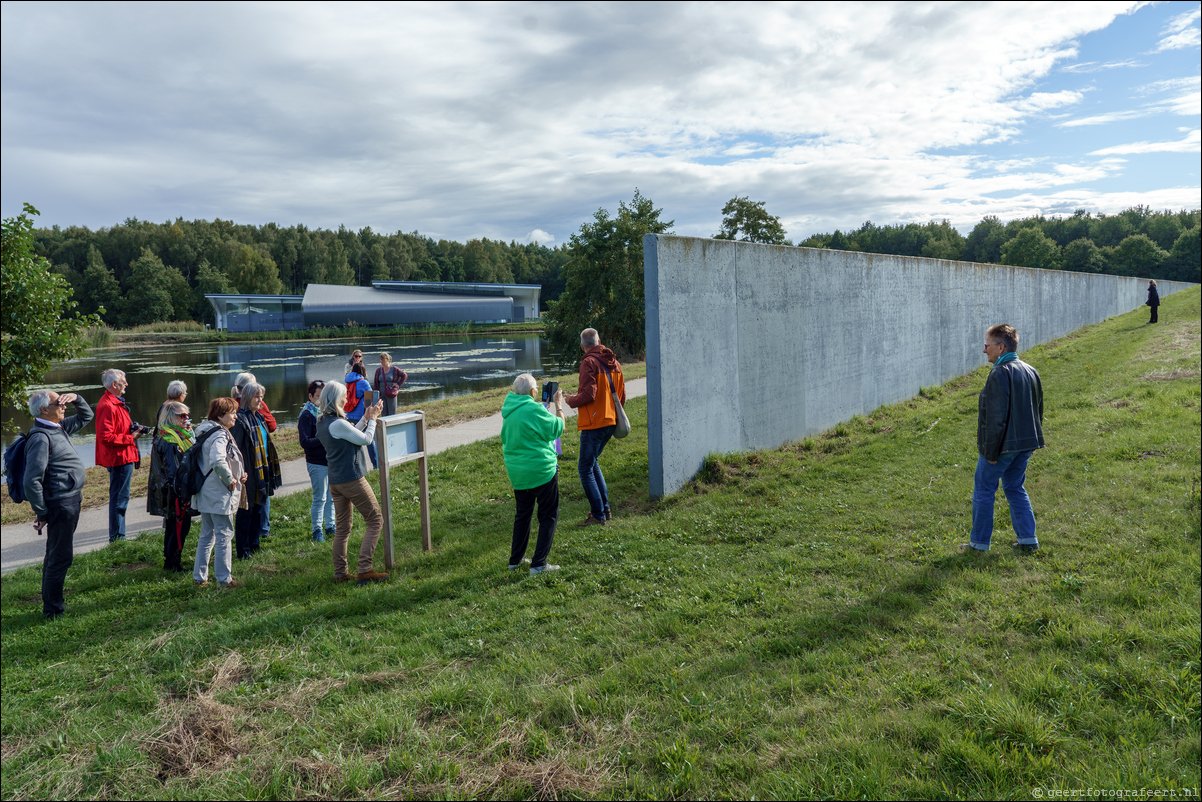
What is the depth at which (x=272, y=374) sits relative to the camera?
110 ft

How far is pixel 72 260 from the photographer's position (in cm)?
8881

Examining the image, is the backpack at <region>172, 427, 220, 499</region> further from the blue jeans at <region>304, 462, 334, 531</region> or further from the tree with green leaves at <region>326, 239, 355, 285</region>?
the tree with green leaves at <region>326, 239, 355, 285</region>

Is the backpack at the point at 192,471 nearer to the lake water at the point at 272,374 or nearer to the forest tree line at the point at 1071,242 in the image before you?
the lake water at the point at 272,374

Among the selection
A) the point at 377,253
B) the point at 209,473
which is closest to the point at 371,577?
the point at 209,473

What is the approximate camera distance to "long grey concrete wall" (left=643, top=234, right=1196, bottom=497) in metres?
7.73

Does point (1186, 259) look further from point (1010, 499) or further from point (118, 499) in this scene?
point (118, 499)

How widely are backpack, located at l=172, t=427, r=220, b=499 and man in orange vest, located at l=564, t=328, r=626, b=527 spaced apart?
130 inches

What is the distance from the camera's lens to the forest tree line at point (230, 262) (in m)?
83.1

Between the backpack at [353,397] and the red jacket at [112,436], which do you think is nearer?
the red jacket at [112,436]

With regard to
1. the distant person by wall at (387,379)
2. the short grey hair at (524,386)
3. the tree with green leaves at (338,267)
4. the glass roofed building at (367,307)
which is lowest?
the distant person by wall at (387,379)

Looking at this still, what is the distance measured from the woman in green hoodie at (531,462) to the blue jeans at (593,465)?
118 cm

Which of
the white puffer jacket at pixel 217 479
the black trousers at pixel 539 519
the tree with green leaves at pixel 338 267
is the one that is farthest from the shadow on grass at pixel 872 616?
the tree with green leaves at pixel 338 267

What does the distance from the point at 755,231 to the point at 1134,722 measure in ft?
174

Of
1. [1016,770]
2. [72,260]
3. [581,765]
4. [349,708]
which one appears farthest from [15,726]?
[72,260]
